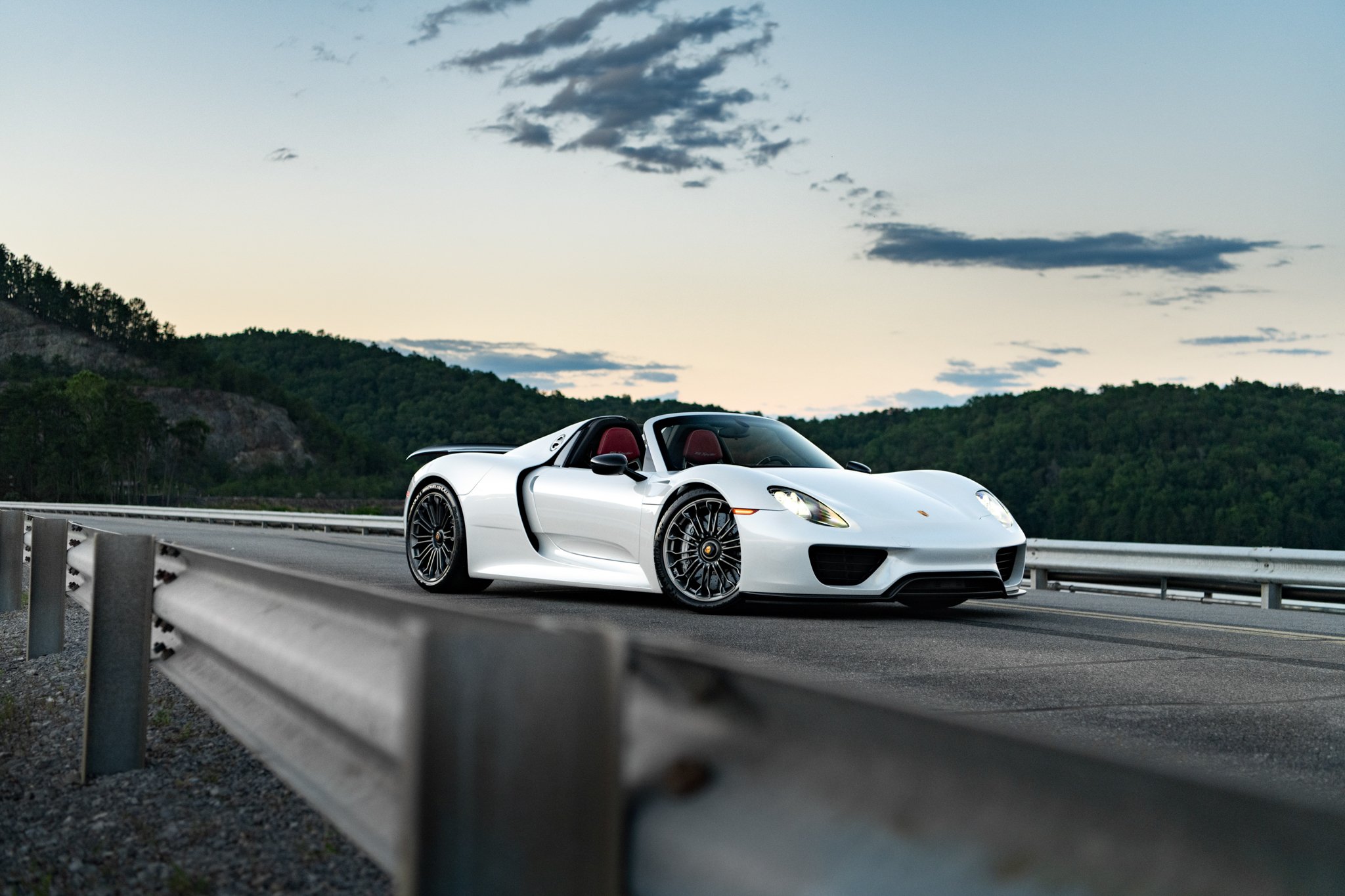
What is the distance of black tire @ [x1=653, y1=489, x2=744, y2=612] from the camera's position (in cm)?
781

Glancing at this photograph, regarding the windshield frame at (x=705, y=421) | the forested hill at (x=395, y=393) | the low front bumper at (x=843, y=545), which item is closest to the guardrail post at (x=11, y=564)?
the windshield frame at (x=705, y=421)

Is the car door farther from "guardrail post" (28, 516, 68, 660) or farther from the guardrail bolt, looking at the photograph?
the guardrail bolt

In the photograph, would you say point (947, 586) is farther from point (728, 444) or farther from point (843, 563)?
point (728, 444)

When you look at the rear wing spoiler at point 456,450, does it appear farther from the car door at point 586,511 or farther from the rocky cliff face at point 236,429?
the rocky cliff face at point 236,429

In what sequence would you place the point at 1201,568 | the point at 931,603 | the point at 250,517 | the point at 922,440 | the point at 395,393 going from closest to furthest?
the point at 931,603
the point at 1201,568
the point at 250,517
the point at 922,440
the point at 395,393

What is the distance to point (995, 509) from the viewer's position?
27.3 feet

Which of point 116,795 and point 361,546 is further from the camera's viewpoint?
point 361,546

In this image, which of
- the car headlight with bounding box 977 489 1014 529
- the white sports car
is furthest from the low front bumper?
the car headlight with bounding box 977 489 1014 529

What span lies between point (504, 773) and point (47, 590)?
6139 millimetres

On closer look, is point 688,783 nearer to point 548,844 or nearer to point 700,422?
point 548,844

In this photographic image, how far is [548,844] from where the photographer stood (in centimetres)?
118

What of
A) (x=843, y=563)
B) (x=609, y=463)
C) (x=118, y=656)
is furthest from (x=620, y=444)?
(x=118, y=656)

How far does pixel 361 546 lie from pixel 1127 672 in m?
15.4

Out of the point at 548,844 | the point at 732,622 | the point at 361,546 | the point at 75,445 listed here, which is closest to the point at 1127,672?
the point at 732,622
